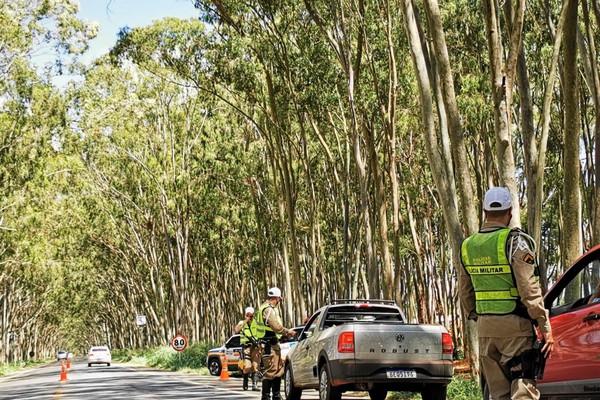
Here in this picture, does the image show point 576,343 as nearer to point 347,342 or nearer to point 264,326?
point 347,342

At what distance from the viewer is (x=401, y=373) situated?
42.3ft

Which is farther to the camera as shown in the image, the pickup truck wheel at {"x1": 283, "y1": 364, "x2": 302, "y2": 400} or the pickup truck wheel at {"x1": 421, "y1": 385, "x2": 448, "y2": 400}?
the pickup truck wheel at {"x1": 283, "y1": 364, "x2": 302, "y2": 400}

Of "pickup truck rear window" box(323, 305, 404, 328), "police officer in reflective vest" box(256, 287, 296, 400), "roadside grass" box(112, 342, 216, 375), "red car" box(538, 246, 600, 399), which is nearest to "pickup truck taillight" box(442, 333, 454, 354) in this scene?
"pickup truck rear window" box(323, 305, 404, 328)

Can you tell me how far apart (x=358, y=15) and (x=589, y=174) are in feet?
28.6

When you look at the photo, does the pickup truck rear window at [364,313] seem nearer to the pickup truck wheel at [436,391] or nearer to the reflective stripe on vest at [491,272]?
the pickup truck wheel at [436,391]

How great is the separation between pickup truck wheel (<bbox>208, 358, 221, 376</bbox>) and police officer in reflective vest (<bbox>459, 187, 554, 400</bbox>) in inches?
1052

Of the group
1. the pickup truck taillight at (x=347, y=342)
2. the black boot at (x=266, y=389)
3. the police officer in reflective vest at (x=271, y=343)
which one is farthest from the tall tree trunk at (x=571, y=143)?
the black boot at (x=266, y=389)

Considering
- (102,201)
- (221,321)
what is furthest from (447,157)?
(221,321)

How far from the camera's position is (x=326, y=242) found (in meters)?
46.1

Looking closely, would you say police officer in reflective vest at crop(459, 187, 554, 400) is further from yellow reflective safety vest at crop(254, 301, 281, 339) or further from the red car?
yellow reflective safety vest at crop(254, 301, 281, 339)

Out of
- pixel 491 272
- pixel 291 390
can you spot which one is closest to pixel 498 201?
pixel 491 272

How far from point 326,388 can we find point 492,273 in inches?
283

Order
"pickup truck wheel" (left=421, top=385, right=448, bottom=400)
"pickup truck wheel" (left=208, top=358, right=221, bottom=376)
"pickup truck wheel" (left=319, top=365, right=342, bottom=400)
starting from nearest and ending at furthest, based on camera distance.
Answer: "pickup truck wheel" (left=319, top=365, right=342, bottom=400) < "pickup truck wheel" (left=421, top=385, right=448, bottom=400) < "pickup truck wheel" (left=208, top=358, right=221, bottom=376)

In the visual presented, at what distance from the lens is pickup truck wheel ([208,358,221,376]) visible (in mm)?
32734
